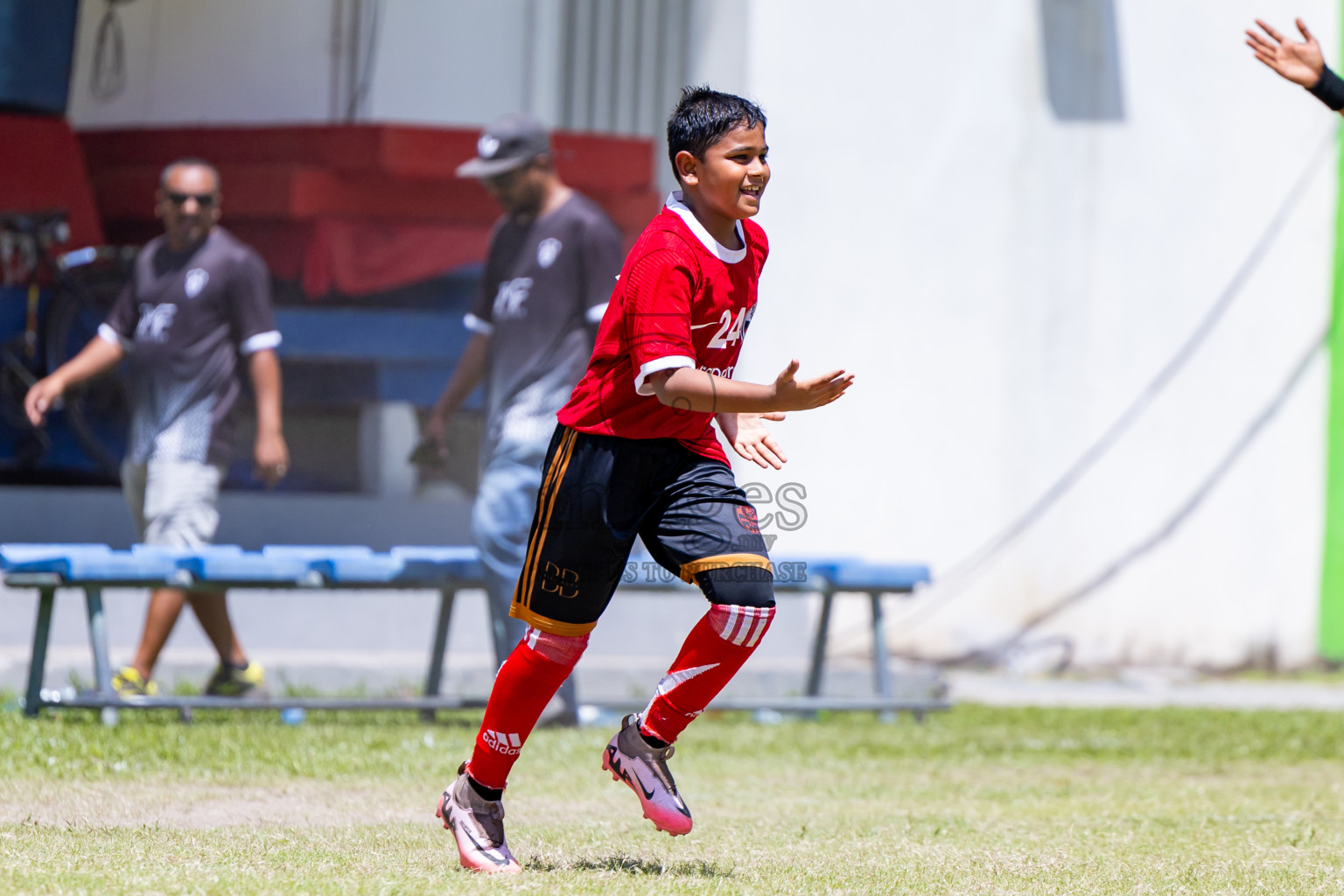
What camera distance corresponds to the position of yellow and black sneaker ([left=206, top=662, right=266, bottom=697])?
A: 22.4ft

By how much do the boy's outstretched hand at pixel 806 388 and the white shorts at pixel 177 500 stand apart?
4.55 m

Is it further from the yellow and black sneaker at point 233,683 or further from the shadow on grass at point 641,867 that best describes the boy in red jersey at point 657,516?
the yellow and black sneaker at point 233,683

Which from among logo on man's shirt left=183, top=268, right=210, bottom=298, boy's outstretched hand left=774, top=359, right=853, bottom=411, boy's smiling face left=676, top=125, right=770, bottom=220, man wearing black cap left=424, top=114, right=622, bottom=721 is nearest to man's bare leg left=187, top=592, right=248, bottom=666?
man wearing black cap left=424, top=114, right=622, bottom=721

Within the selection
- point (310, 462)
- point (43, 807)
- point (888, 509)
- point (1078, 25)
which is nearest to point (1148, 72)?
point (1078, 25)

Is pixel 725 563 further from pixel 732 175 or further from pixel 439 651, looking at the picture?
pixel 439 651

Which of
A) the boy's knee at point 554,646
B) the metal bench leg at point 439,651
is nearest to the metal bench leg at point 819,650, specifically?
the metal bench leg at point 439,651

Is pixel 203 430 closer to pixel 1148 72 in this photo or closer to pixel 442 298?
pixel 442 298

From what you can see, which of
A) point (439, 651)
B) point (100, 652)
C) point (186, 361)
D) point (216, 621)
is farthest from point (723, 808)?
point (186, 361)

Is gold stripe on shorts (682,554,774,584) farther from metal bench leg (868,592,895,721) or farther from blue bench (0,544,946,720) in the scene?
metal bench leg (868,592,895,721)

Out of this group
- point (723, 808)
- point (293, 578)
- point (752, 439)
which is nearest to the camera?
point (752, 439)

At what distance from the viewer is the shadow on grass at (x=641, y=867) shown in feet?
11.6

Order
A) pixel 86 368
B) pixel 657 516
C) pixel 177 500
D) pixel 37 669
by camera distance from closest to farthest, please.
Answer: pixel 657 516
pixel 37 669
pixel 177 500
pixel 86 368

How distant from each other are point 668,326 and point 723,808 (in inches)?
76.5

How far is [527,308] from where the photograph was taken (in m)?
7.30
